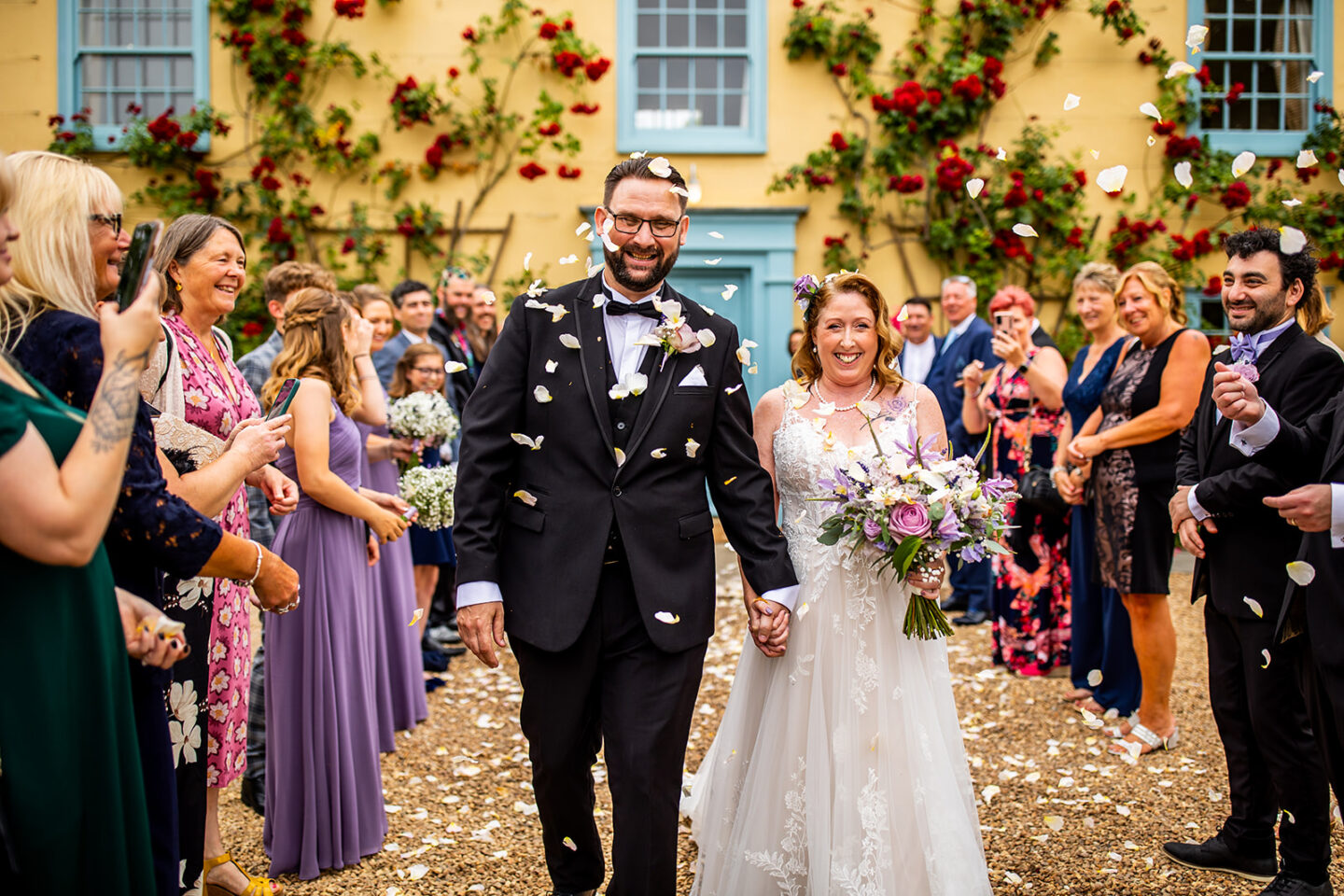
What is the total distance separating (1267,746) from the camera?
136 inches

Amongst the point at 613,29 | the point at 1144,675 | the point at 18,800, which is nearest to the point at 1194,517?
the point at 1144,675

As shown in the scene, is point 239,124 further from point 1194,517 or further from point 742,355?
point 1194,517

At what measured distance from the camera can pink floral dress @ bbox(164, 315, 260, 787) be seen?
9.95ft

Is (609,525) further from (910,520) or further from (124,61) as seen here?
(124,61)

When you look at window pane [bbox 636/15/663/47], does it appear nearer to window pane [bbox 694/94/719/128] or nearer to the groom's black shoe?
window pane [bbox 694/94/719/128]

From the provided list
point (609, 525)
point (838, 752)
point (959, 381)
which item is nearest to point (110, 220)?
point (609, 525)

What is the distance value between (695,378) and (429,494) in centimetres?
283

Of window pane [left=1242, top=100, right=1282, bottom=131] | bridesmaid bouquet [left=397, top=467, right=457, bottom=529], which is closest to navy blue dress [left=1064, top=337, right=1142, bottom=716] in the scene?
bridesmaid bouquet [left=397, top=467, right=457, bottom=529]

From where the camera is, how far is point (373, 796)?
3.81 meters

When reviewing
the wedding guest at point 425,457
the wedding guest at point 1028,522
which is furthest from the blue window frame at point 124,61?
the wedding guest at point 1028,522

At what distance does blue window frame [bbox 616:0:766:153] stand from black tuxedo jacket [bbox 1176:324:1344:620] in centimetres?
732

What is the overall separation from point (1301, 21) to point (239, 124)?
11.4m

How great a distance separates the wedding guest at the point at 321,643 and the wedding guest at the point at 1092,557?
372cm

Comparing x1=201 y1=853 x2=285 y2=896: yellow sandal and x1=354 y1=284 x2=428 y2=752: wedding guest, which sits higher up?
x1=354 y1=284 x2=428 y2=752: wedding guest
